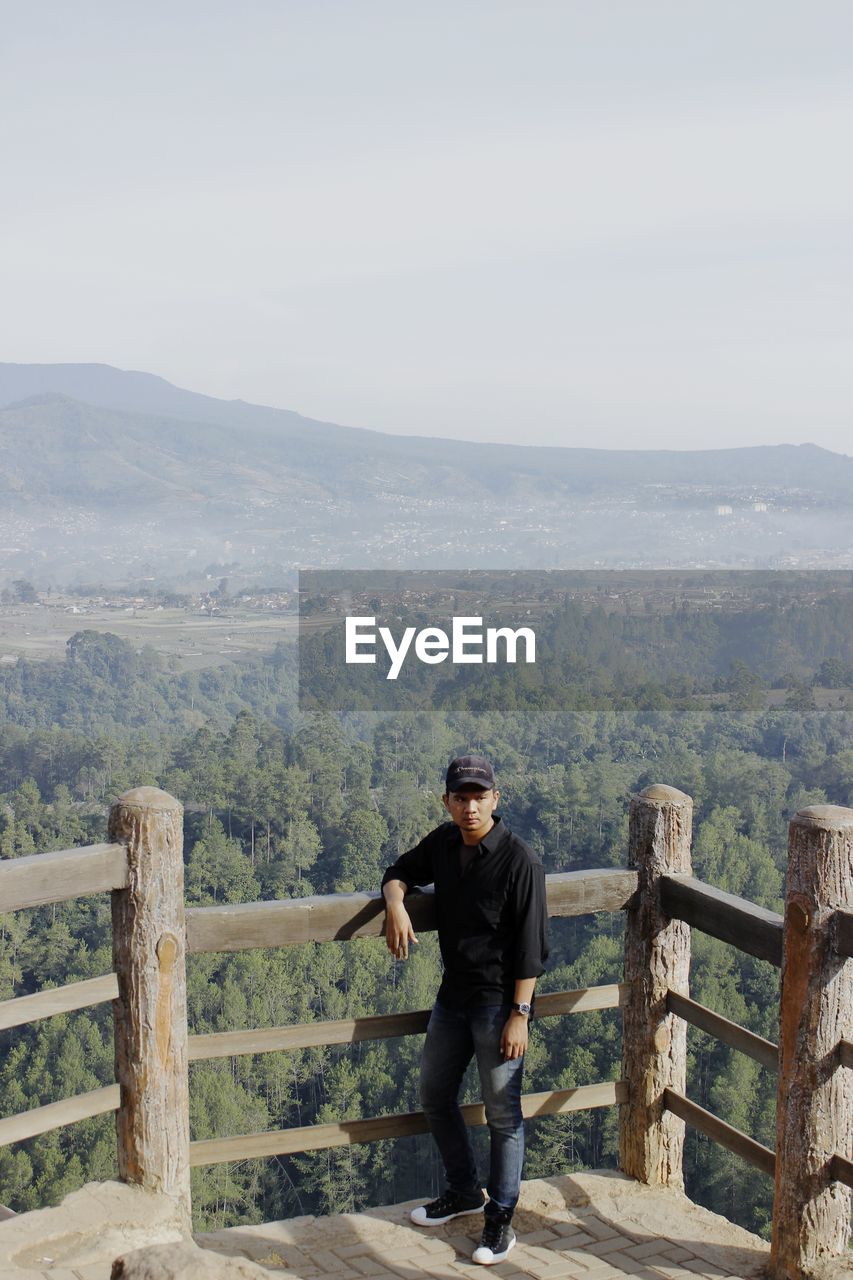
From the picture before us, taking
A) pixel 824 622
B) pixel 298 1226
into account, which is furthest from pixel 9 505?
pixel 298 1226

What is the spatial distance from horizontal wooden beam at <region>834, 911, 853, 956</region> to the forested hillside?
3324 centimetres

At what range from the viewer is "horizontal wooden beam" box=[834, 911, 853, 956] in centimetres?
301

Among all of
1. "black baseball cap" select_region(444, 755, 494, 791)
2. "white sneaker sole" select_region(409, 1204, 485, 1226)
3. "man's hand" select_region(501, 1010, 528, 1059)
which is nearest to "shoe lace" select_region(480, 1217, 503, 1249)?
"white sneaker sole" select_region(409, 1204, 485, 1226)

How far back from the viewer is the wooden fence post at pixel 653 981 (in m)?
3.69

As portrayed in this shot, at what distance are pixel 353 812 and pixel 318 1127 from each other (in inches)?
2279

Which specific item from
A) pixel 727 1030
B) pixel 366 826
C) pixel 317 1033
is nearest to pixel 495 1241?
pixel 317 1033

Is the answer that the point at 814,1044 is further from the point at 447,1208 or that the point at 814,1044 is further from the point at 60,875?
the point at 60,875

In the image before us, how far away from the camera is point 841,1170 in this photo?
10.2 ft

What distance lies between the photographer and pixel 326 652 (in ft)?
375

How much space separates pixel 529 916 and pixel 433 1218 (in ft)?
3.05

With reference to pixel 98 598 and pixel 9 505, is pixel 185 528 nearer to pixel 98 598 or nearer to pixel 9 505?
pixel 9 505

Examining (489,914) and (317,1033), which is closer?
(489,914)

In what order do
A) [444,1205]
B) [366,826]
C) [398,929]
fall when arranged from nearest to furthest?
[398,929] < [444,1205] < [366,826]

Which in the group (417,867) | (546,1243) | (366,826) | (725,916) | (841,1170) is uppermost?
(417,867)
